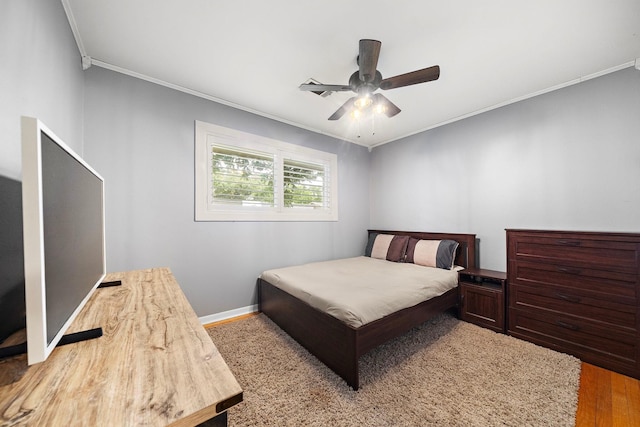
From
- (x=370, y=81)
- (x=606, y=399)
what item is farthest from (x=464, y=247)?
(x=370, y=81)

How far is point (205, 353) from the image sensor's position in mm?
743

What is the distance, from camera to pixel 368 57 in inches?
65.1

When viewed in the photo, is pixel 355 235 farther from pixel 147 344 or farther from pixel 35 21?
pixel 35 21

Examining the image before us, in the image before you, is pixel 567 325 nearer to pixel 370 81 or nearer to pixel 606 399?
pixel 606 399

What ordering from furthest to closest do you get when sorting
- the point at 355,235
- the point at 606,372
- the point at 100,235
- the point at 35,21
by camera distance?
the point at 355,235 < the point at 606,372 < the point at 100,235 < the point at 35,21

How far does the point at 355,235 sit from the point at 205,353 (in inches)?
139

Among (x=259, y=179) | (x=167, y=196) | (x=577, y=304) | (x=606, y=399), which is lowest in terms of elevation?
(x=606, y=399)

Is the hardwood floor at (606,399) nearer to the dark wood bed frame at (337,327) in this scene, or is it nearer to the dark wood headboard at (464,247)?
the dark wood bed frame at (337,327)

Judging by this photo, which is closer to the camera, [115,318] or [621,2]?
[115,318]

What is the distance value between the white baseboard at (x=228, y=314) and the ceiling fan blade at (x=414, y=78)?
110 inches

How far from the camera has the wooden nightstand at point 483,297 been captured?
243cm

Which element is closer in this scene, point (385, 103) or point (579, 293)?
point (579, 293)

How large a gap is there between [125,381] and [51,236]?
1.48 feet

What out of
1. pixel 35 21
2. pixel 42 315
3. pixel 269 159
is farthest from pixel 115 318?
pixel 269 159
